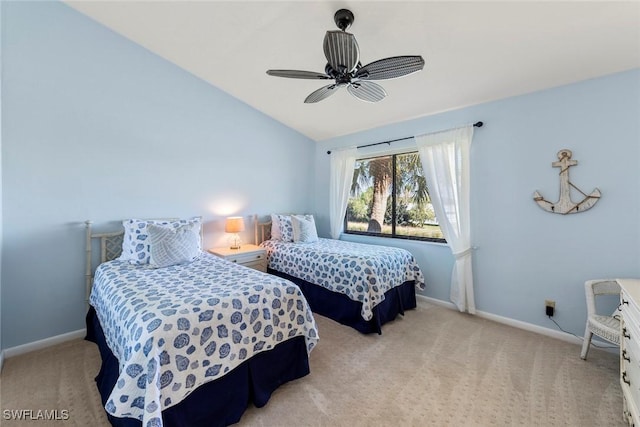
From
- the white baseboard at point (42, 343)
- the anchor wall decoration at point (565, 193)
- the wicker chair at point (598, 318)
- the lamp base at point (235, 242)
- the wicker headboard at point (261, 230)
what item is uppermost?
the anchor wall decoration at point (565, 193)

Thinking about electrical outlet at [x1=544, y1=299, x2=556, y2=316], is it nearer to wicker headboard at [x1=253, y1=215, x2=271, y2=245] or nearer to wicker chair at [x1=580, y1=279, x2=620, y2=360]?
wicker chair at [x1=580, y1=279, x2=620, y2=360]

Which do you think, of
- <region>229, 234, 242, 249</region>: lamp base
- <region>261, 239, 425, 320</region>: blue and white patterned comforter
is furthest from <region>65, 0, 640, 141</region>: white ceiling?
<region>229, 234, 242, 249</region>: lamp base

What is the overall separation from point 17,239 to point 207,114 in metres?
2.18

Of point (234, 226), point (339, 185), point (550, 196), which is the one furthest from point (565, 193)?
point (234, 226)

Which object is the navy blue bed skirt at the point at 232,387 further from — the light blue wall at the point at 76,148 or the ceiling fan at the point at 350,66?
the ceiling fan at the point at 350,66

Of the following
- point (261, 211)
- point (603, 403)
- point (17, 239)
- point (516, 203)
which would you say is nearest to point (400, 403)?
point (603, 403)

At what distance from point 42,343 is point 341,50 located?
3459mm

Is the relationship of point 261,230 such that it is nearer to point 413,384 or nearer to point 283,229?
point 283,229

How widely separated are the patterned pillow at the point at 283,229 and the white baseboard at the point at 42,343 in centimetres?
228

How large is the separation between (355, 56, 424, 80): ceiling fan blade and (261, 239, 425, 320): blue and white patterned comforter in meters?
1.67

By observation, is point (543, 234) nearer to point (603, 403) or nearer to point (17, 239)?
point (603, 403)

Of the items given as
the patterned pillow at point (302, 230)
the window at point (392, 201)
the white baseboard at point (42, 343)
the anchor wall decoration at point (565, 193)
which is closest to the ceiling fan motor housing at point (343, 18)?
the window at point (392, 201)

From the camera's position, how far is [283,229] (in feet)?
12.5

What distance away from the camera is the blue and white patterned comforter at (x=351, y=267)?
2.58 m
